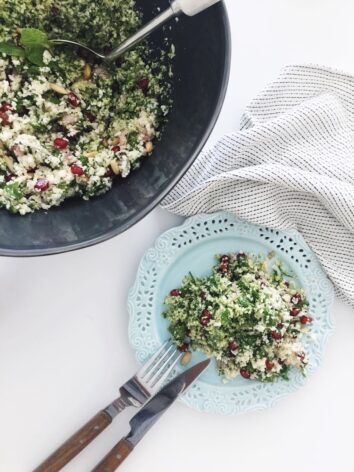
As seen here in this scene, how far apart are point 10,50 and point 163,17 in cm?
37

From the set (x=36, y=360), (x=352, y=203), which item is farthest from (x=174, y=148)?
(x=36, y=360)

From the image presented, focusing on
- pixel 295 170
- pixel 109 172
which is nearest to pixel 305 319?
pixel 295 170

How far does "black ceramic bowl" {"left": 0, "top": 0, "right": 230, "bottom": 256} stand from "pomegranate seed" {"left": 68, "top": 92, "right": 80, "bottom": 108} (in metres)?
0.21

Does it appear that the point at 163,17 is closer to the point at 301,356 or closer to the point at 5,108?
the point at 5,108

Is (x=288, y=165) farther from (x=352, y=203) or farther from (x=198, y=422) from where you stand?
(x=198, y=422)

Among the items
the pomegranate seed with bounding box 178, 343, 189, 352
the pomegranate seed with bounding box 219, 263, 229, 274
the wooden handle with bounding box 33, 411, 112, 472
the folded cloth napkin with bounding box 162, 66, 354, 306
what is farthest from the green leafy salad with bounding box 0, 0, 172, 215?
the wooden handle with bounding box 33, 411, 112, 472

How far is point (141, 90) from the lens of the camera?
1465 mm

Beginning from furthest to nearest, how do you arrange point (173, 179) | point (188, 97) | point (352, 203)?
point (352, 203) → point (188, 97) → point (173, 179)

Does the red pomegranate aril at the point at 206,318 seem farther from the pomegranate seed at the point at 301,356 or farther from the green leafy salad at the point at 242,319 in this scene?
the pomegranate seed at the point at 301,356

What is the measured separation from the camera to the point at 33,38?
136 cm

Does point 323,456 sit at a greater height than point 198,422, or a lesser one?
greater

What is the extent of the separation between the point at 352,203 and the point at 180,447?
0.80 metres

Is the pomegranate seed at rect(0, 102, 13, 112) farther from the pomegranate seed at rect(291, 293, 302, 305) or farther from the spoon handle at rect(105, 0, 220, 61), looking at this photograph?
the pomegranate seed at rect(291, 293, 302, 305)

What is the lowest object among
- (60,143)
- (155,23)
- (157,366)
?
(157,366)
